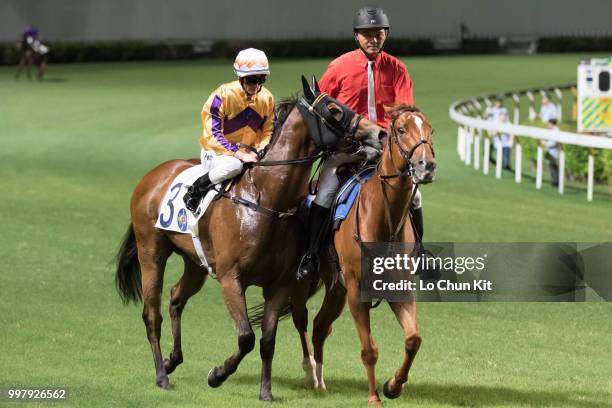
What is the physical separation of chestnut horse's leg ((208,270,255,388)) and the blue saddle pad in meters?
0.72

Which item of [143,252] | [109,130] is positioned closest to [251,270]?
[143,252]

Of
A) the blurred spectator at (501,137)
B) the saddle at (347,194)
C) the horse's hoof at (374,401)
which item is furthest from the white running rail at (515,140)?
the horse's hoof at (374,401)

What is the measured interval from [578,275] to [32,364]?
3.63m

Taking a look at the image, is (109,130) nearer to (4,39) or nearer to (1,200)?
(1,200)

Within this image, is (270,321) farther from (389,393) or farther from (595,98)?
(595,98)

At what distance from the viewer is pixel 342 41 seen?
43.9m

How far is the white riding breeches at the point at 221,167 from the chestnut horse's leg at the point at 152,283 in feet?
3.22

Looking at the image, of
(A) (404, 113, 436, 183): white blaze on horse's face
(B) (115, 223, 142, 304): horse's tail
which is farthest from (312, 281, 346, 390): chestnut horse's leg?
(A) (404, 113, 436, 183): white blaze on horse's face

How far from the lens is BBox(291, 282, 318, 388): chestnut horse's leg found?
8.00m

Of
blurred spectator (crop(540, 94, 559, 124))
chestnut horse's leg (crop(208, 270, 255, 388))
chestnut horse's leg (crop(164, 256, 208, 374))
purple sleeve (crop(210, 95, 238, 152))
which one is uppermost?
purple sleeve (crop(210, 95, 238, 152))

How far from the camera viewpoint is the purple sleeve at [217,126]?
25.2ft

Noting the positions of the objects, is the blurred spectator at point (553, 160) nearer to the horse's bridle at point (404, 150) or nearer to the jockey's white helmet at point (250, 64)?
the jockey's white helmet at point (250, 64)

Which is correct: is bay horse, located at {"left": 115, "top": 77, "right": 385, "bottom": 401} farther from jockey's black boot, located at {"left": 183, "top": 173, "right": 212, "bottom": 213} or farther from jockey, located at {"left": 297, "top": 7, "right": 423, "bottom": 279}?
jockey, located at {"left": 297, "top": 7, "right": 423, "bottom": 279}

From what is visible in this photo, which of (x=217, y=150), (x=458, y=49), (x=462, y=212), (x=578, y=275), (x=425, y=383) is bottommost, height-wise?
(x=458, y=49)
